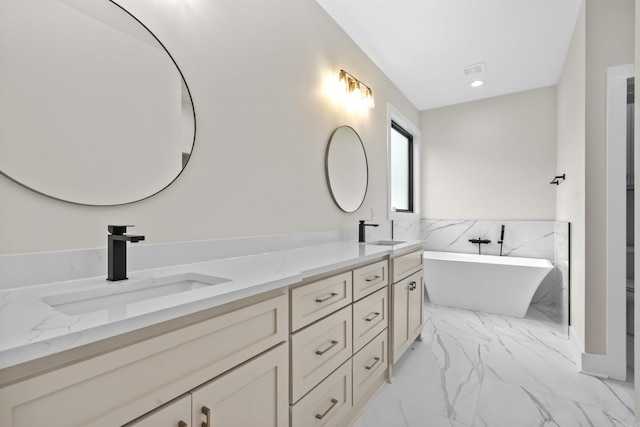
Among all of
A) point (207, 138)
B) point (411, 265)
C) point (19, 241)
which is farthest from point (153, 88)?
point (411, 265)

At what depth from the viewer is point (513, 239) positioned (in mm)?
3855

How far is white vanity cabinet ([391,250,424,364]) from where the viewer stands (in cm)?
199

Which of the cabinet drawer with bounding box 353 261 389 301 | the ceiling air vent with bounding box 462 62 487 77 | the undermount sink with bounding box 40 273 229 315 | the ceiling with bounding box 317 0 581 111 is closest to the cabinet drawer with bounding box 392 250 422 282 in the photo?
the cabinet drawer with bounding box 353 261 389 301

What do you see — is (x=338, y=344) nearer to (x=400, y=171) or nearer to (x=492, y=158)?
(x=400, y=171)

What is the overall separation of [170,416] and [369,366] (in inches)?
47.7

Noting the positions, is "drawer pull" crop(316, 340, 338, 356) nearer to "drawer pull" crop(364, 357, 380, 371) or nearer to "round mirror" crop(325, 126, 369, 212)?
"drawer pull" crop(364, 357, 380, 371)

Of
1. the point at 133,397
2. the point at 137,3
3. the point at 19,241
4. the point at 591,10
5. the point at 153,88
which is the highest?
the point at 591,10

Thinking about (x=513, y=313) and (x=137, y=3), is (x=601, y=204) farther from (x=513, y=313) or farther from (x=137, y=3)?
(x=137, y=3)

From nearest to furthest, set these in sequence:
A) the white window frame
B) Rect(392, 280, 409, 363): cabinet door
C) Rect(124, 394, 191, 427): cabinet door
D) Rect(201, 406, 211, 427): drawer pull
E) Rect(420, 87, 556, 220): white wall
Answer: Rect(124, 394, 191, 427): cabinet door < Rect(201, 406, 211, 427): drawer pull < Rect(392, 280, 409, 363): cabinet door < the white window frame < Rect(420, 87, 556, 220): white wall

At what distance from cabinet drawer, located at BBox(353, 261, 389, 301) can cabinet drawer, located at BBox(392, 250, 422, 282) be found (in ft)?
0.40

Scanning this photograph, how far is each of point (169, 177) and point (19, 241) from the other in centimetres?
49

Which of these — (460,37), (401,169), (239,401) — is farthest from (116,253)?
(401,169)

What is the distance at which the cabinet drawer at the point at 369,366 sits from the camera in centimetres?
157

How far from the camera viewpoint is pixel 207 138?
4.61ft
